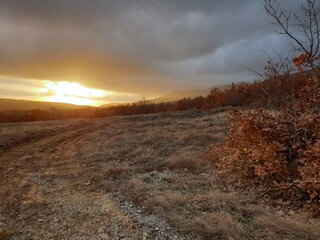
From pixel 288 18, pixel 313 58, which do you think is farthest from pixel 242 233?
pixel 288 18

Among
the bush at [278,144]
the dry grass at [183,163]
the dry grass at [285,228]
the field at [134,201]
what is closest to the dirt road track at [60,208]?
the field at [134,201]

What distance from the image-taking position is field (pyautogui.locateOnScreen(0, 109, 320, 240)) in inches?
250

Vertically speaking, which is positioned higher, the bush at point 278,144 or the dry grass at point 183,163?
the bush at point 278,144

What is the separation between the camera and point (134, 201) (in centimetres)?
806

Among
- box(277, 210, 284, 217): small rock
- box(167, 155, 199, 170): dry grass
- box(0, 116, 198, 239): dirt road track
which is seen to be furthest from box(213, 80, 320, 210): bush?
box(0, 116, 198, 239): dirt road track

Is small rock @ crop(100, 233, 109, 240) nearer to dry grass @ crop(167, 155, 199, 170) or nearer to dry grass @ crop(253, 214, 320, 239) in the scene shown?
dry grass @ crop(253, 214, 320, 239)

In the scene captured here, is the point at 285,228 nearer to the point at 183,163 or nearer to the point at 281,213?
the point at 281,213

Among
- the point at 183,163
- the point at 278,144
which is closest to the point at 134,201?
the point at 183,163

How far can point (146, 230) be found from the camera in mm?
6480

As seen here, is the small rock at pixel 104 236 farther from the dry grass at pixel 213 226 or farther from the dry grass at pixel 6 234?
the dry grass at pixel 6 234

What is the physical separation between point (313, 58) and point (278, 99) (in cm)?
154

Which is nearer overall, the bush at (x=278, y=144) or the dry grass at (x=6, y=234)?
the dry grass at (x=6, y=234)

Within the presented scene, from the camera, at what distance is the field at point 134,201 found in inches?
250

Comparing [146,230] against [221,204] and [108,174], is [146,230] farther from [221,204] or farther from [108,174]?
[108,174]
